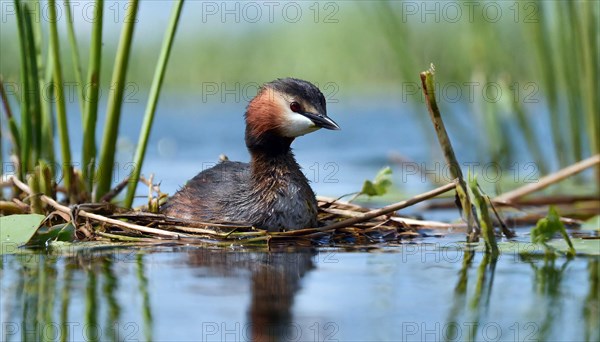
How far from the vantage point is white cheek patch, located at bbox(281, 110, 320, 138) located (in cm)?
630

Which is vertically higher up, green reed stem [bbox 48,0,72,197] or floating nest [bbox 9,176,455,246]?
green reed stem [bbox 48,0,72,197]

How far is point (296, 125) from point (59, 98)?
159 centimetres

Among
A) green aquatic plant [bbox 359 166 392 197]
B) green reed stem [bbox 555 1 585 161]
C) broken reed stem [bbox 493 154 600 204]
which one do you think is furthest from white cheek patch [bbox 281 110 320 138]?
green reed stem [bbox 555 1 585 161]

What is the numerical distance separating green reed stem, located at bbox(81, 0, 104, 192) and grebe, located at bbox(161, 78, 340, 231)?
0.69m

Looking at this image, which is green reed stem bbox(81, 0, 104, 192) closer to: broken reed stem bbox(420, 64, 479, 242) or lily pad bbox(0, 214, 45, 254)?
lily pad bbox(0, 214, 45, 254)

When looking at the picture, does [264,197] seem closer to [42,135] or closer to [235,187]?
[235,187]

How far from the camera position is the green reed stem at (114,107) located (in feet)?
21.7

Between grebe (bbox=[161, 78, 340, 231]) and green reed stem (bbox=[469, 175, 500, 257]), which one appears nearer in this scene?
green reed stem (bbox=[469, 175, 500, 257])

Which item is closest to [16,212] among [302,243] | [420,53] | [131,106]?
[302,243]

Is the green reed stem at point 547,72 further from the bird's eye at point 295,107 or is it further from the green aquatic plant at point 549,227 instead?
the green aquatic plant at point 549,227

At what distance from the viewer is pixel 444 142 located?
226 inches

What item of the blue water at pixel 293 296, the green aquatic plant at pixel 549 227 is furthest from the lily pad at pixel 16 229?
the green aquatic plant at pixel 549 227

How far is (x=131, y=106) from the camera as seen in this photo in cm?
2281

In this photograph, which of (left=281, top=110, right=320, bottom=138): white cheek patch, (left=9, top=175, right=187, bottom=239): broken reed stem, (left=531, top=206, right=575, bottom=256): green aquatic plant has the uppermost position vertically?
(left=281, top=110, right=320, bottom=138): white cheek patch
